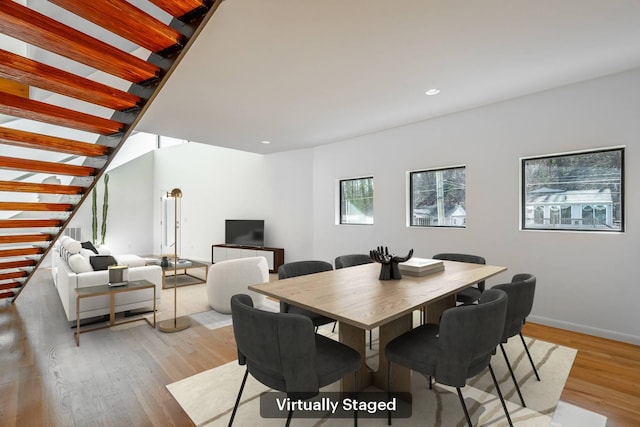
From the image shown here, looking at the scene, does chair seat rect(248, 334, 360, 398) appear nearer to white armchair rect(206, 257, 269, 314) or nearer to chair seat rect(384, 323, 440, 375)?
chair seat rect(384, 323, 440, 375)

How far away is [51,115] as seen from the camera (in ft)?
6.68

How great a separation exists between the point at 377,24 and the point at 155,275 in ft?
12.5

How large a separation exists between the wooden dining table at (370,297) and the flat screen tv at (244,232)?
15.2 ft

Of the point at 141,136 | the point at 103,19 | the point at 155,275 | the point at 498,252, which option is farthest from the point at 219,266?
the point at 141,136

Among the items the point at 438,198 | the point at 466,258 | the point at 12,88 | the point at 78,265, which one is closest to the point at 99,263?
the point at 78,265

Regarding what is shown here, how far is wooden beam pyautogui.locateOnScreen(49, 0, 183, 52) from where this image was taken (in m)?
1.56

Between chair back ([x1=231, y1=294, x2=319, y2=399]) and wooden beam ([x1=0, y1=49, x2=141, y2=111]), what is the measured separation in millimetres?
1762

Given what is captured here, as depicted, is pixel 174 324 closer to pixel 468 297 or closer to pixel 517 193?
pixel 468 297

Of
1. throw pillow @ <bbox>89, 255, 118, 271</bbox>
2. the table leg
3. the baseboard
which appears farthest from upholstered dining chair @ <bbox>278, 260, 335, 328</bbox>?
throw pillow @ <bbox>89, 255, 118, 271</bbox>

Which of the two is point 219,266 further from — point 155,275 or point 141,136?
point 141,136

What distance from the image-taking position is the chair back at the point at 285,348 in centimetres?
137

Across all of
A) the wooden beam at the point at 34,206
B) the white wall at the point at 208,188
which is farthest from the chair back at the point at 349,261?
the white wall at the point at 208,188

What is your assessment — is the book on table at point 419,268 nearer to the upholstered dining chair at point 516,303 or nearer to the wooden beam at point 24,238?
the upholstered dining chair at point 516,303

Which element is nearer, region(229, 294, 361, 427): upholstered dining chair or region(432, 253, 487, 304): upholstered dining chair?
region(229, 294, 361, 427): upholstered dining chair
